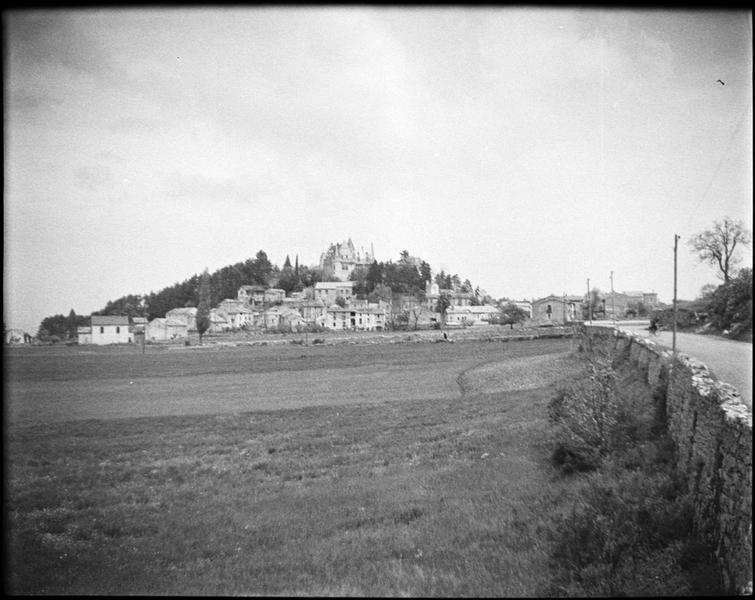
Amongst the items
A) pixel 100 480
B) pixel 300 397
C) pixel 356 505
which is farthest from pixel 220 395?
pixel 356 505

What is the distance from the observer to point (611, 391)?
1021cm

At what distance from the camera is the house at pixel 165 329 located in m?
74.8

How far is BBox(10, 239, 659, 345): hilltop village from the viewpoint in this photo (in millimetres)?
72281

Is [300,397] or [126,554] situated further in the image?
[300,397]

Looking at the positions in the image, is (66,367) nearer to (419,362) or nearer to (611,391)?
(419,362)

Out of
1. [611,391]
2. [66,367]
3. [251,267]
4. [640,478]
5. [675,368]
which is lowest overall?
[66,367]

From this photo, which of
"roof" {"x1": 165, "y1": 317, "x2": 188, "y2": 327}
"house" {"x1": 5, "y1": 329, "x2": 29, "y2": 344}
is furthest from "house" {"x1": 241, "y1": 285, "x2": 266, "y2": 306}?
"house" {"x1": 5, "y1": 329, "x2": 29, "y2": 344}

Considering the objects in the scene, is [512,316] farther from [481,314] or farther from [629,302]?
[629,302]

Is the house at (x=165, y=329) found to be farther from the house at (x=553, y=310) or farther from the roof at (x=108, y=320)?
the house at (x=553, y=310)

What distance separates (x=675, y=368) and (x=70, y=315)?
83.0 m

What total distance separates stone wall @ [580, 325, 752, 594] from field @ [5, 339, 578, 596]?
6.82ft

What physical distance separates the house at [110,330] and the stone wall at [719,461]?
76494mm

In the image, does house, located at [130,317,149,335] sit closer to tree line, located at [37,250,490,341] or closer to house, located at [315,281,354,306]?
tree line, located at [37,250,490,341]

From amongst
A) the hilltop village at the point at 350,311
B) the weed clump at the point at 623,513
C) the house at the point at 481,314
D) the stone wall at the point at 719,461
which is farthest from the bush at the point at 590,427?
the house at the point at 481,314
